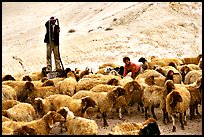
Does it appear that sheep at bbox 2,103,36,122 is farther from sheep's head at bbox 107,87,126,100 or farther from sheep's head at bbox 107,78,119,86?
sheep's head at bbox 107,78,119,86

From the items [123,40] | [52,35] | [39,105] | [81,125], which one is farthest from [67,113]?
[123,40]

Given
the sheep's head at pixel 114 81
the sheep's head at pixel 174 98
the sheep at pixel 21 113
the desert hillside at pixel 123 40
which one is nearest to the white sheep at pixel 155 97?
the sheep's head at pixel 174 98

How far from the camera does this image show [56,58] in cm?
1645

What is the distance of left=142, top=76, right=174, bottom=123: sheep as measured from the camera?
11.0 meters

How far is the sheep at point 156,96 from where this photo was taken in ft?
36.2

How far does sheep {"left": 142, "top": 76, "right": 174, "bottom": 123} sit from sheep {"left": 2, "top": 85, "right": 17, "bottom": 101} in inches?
143

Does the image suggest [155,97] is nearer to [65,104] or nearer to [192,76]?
[65,104]

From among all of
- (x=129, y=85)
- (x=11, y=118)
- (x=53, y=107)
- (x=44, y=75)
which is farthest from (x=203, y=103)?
(x=44, y=75)

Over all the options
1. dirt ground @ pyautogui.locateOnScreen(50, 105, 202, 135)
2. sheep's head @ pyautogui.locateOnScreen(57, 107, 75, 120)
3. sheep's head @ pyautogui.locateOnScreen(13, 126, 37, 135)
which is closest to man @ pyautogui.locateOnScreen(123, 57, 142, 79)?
dirt ground @ pyautogui.locateOnScreen(50, 105, 202, 135)

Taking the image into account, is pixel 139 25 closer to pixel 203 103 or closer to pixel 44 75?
pixel 44 75

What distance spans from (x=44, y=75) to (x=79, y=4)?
94.9ft

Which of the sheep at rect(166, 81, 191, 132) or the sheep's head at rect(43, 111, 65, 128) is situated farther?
the sheep at rect(166, 81, 191, 132)

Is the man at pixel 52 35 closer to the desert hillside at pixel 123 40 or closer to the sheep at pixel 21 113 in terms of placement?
the sheep at pixel 21 113

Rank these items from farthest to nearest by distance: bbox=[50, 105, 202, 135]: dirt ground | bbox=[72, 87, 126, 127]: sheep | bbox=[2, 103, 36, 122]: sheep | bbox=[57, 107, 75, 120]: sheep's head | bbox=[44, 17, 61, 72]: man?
bbox=[44, 17, 61, 72]: man
bbox=[72, 87, 126, 127]: sheep
bbox=[50, 105, 202, 135]: dirt ground
bbox=[2, 103, 36, 122]: sheep
bbox=[57, 107, 75, 120]: sheep's head
